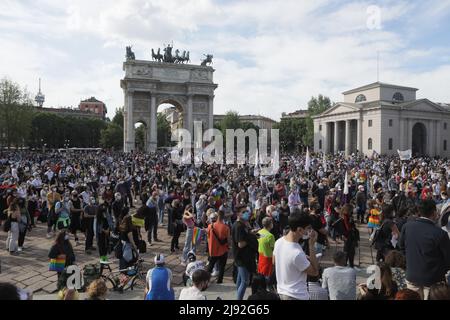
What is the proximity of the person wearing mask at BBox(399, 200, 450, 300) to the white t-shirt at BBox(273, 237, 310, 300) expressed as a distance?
1.44m

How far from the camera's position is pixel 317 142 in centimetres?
7238

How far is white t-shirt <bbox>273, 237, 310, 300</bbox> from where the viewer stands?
3.90 meters

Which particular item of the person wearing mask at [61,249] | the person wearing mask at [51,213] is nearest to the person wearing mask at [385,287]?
the person wearing mask at [61,249]

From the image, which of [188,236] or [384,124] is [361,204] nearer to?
[188,236]

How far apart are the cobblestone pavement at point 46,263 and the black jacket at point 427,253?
3412 millimetres

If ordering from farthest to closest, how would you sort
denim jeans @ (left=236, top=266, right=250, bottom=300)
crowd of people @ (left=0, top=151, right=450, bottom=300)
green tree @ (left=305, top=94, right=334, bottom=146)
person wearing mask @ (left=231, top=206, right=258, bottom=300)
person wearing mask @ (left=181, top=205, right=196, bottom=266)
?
green tree @ (left=305, top=94, right=334, bottom=146), person wearing mask @ (left=181, top=205, right=196, bottom=266), person wearing mask @ (left=231, top=206, right=258, bottom=300), denim jeans @ (left=236, top=266, right=250, bottom=300), crowd of people @ (left=0, top=151, right=450, bottom=300)

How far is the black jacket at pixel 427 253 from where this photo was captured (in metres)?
4.23

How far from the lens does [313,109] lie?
90438 millimetres

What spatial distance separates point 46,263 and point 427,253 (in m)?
8.12

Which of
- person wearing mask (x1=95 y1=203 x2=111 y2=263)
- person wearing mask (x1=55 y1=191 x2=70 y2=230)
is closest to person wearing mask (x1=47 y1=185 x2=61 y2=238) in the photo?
person wearing mask (x1=55 y1=191 x2=70 y2=230)

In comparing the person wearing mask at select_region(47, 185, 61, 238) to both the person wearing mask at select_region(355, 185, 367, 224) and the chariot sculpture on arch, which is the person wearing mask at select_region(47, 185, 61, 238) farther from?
the chariot sculpture on arch

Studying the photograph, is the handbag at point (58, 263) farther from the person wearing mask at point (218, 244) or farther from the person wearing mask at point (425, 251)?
the person wearing mask at point (425, 251)

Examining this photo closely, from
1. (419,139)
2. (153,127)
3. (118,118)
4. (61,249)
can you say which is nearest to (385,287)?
(61,249)
